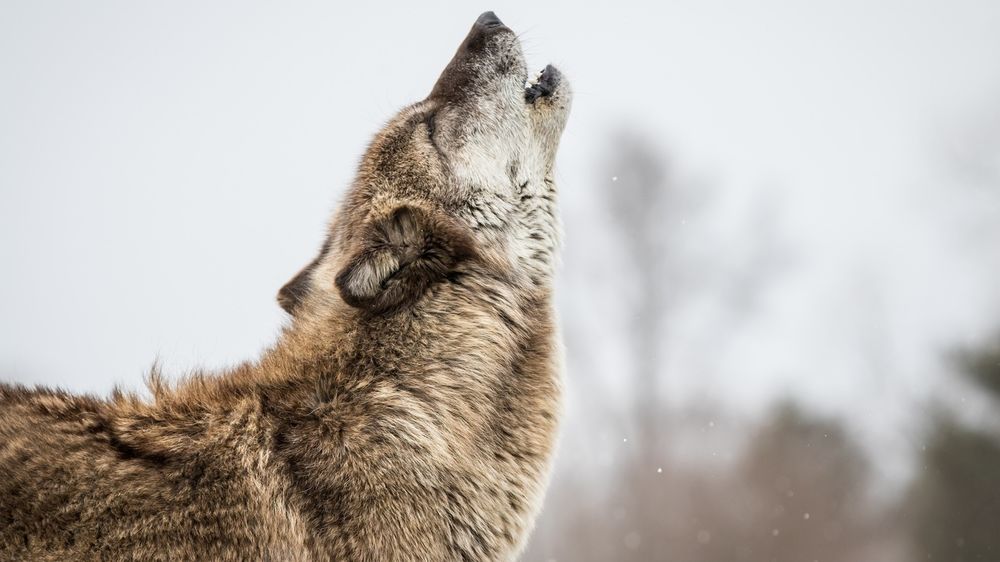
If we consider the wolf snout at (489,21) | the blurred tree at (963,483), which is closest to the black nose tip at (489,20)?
the wolf snout at (489,21)

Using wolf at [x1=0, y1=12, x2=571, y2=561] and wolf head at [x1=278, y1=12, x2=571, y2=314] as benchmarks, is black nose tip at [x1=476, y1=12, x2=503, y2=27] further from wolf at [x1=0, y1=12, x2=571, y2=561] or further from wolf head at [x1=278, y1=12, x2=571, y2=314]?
wolf at [x1=0, y1=12, x2=571, y2=561]

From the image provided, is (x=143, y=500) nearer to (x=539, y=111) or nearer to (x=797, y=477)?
(x=539, y=111)

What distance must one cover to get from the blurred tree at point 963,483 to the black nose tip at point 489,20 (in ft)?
29.1

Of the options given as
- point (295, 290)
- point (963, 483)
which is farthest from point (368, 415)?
point (963, 483)

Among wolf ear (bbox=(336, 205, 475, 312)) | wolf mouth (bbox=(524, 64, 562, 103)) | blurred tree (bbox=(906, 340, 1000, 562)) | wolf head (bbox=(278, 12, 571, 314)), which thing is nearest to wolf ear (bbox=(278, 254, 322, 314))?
wolf head (bbox=(278, 12, 571, 314))

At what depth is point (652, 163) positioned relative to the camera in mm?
21922

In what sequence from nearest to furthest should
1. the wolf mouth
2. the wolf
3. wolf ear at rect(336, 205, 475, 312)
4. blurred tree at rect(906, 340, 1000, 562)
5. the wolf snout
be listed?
the wolf < wolf ear at rect(336, 205, 475, 312) < the wolf mouth < the wolf snout < blurred tree at rect(906, 340, 1000, 562)

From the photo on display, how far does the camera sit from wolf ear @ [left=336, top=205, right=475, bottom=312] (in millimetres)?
3051

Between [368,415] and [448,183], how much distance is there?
3.61ft

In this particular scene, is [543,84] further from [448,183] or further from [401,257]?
[401,257]

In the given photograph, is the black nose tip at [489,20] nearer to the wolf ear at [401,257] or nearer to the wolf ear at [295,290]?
the wolf ear at [401,257]

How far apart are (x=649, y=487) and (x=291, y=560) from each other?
15348 mm

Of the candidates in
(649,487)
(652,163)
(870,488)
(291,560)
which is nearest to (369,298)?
(291,560)

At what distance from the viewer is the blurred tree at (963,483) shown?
10.6 meters
